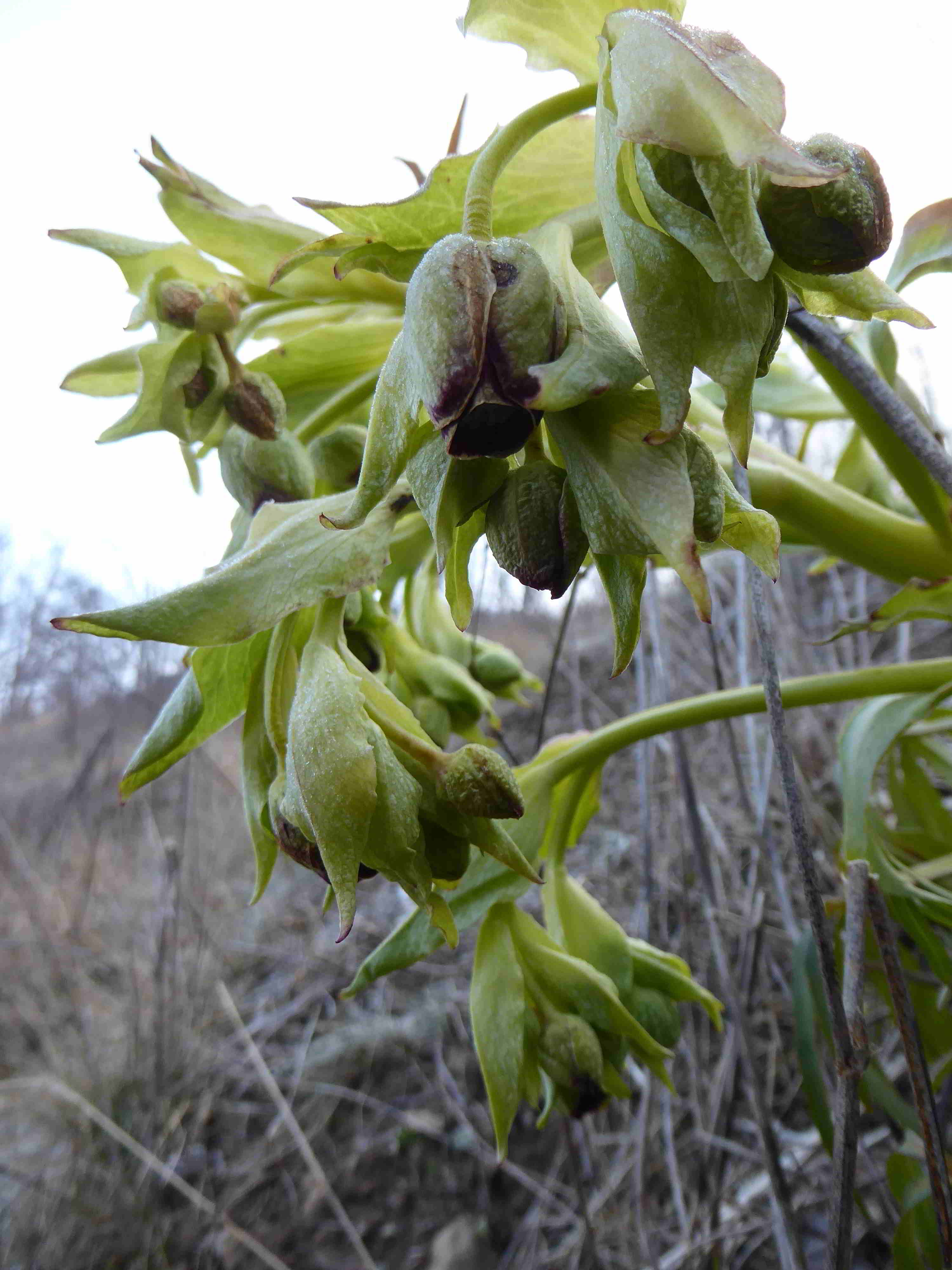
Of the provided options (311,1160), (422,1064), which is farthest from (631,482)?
(422,1064)

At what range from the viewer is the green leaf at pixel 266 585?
364mm

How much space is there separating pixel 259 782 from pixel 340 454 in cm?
22

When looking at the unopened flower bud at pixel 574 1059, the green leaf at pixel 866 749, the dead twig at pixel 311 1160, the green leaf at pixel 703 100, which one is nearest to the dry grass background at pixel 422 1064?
the dead twig at pixel 311 1160

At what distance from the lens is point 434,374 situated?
273 millimetres

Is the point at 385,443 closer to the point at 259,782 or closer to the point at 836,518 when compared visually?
the point at 259,782

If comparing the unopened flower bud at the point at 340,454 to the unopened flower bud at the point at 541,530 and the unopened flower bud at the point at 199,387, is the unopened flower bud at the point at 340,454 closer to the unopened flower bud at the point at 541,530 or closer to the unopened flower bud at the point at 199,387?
the unopened flower bud at the point at 199,387

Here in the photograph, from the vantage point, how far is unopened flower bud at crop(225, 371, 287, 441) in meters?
0.50

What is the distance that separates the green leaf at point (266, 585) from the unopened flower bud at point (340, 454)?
0.13 metres

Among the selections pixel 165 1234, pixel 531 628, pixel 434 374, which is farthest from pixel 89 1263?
pixel 531 628

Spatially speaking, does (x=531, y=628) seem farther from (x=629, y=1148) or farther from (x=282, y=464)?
(x=282, y=464)

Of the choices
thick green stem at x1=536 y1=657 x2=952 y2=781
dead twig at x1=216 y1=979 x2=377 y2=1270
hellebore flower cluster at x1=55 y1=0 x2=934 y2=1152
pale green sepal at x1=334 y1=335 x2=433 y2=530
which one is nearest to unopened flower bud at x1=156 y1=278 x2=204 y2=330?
hellebore flower cluster at x1=55 y1=0 x2=934 y2=1152

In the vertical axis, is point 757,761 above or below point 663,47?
below

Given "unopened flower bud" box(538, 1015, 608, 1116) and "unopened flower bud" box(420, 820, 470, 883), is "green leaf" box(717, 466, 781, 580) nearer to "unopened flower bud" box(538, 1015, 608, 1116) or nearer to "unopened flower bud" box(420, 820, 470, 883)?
"unopened flower bud" box(420, 820, 470, 883)

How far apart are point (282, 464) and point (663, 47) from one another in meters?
0.30
